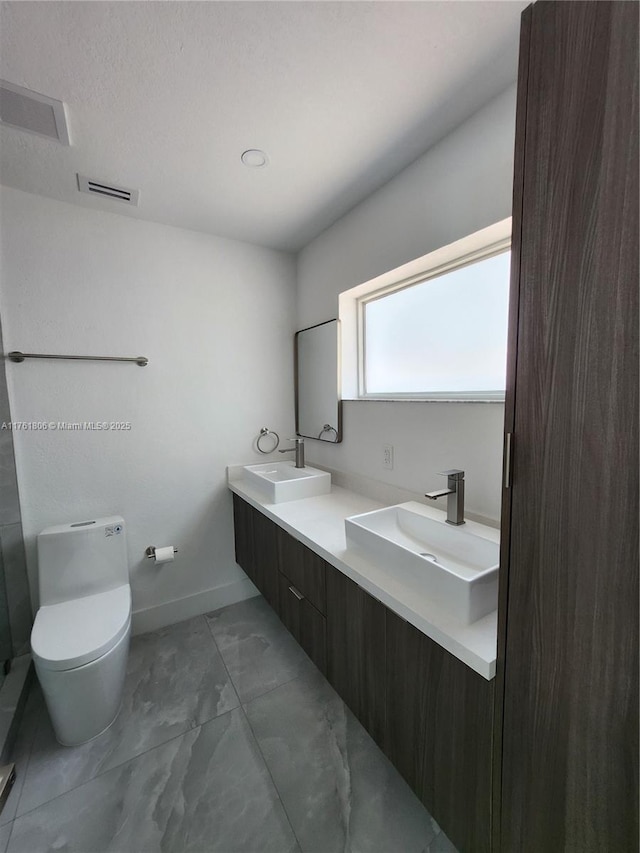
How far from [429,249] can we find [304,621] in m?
1.75

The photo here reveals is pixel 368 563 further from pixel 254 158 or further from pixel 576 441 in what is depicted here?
pixel 254 158

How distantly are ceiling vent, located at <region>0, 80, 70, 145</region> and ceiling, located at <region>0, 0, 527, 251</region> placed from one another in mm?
36

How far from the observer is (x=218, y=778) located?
127 centimetres

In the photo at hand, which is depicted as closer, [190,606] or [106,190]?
[106,190]

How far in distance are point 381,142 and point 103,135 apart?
1098 mm

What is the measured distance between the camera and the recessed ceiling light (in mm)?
1437

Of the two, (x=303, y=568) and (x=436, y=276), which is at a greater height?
(x=436, y=276)

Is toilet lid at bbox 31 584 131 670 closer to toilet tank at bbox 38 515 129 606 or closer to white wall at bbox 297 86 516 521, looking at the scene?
toilet tank at bbox 38 515 129 606

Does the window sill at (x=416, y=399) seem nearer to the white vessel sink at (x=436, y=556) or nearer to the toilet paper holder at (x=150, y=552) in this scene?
the white vessel sink at (x=436, y=556)

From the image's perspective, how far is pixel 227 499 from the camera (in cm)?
233

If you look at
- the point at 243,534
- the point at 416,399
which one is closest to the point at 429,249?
the point at 416,399

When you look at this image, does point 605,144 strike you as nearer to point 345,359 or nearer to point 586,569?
point 586,569

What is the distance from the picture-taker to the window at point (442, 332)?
A: 4.56 ft

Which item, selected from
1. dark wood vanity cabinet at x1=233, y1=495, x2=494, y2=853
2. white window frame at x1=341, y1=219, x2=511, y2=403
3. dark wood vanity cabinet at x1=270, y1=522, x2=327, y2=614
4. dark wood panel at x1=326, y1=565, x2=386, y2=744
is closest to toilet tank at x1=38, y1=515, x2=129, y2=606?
dark wood vanity cabinet at x1=270, y1=522, x2=327, y2=614
